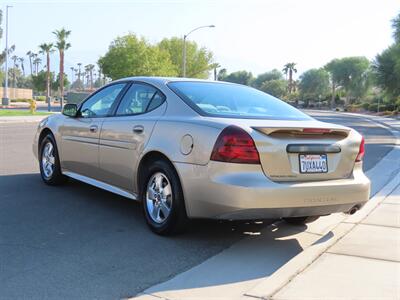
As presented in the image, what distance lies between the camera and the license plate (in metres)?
4.85

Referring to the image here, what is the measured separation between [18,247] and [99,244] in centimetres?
72

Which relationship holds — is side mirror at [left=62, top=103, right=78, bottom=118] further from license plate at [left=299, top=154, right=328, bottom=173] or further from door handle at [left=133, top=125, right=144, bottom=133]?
license plate at [left=299, top=154, right=328, bottom=173]

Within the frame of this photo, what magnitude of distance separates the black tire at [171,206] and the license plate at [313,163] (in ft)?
3.78

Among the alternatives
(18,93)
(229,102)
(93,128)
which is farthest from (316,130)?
(18,93)

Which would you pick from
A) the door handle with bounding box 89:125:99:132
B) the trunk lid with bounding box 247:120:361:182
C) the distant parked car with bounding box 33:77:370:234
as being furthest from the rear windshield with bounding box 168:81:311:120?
the door handle with bounding box 89:125:99:132

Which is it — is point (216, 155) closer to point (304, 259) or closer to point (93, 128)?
point (304, 259)

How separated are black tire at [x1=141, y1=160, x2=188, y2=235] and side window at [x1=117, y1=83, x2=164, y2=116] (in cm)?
75

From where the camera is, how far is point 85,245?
495 cm

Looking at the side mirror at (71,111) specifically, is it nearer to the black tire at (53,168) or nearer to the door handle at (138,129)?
the black tire at (53,168)

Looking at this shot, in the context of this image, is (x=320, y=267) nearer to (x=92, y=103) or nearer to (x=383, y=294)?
(x=383, y=294)

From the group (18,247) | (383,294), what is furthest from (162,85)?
(383,294)

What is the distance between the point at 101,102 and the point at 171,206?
2.18 metres

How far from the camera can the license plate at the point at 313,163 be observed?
4852 mm

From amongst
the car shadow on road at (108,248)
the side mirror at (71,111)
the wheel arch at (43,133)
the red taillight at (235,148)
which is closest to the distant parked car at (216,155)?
the red taillight at (235,148)
